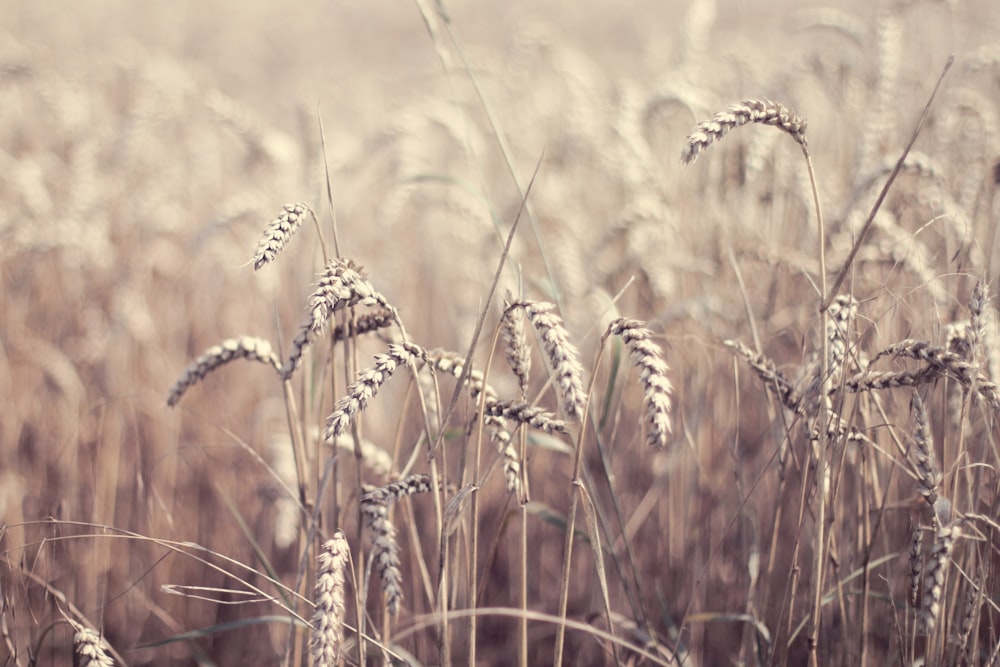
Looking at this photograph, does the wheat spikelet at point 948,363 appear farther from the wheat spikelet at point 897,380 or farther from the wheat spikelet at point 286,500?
the wheat spikelet at point 286,500

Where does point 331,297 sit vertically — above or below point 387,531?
above

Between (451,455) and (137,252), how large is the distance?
153 centimetres

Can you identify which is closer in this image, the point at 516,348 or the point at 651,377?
the point at 651,377

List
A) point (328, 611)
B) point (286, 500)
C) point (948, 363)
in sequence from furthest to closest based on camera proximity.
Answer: point (286, 500) < point (948, 363) < point (328, 611)

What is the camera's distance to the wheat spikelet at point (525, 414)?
0.92 metres

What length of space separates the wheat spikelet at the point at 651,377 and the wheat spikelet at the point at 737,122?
213 mm

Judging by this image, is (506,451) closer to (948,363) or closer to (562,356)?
(562,356)

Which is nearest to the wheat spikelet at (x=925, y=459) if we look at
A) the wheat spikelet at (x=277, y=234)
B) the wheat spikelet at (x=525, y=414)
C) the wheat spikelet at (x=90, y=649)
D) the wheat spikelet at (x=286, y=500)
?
the wheat spikelet at (x=525, y=414)

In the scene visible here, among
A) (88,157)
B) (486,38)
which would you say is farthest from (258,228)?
(486,38)

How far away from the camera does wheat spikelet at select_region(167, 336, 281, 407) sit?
3.90 ft

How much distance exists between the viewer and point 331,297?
900mm

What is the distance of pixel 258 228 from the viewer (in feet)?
9.76

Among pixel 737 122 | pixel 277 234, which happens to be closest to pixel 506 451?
pixel 277 234

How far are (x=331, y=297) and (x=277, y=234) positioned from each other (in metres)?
0.11
